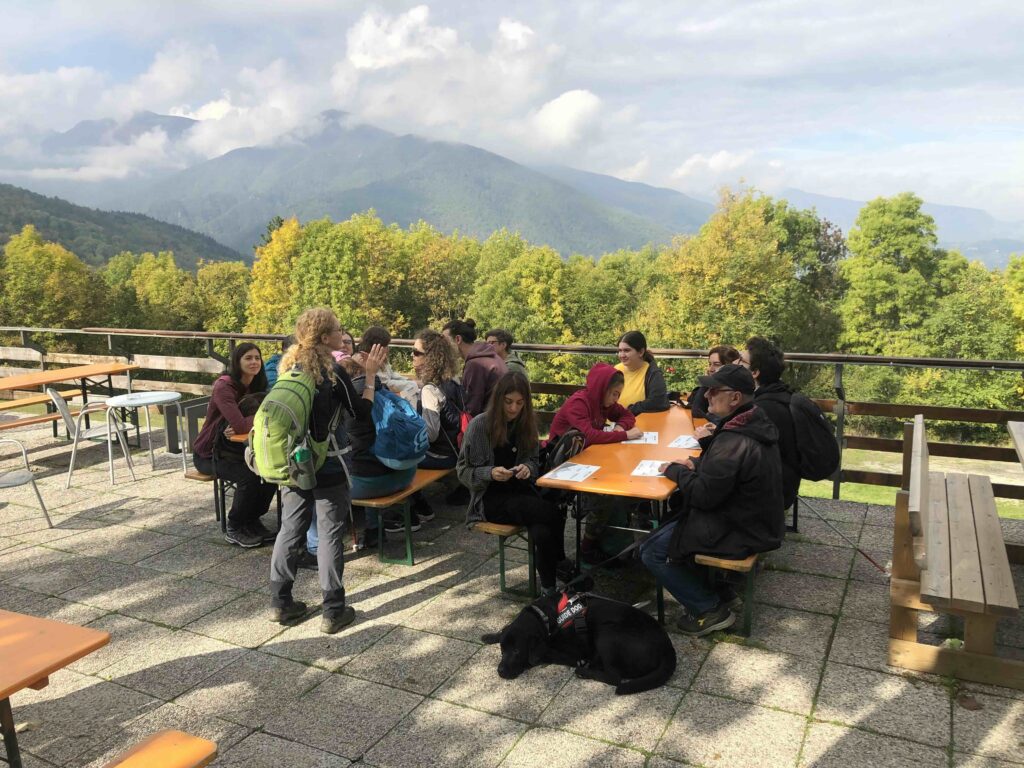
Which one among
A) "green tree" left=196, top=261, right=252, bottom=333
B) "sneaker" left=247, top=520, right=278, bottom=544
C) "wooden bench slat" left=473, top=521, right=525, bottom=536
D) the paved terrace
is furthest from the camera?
"green tree" left=196, top=261, right=252, bottom=333

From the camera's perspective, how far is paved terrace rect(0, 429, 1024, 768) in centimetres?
275

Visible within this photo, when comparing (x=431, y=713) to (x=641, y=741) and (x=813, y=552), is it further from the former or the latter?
(x=813, y=552)

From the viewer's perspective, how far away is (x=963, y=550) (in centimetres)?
337

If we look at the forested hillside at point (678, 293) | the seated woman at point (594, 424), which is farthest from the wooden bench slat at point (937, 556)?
the forested hillside at point (678, 293)

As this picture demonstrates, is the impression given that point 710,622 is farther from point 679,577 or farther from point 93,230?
point 93,230

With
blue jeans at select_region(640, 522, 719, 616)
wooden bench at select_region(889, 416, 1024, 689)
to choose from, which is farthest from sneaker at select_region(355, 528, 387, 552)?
wooden bench at select_region(889, 416, 1024, 689)

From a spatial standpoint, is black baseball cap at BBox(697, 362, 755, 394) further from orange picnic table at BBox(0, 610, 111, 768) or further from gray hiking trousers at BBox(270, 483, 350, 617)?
orange picnic table at BBox(0, 610, 111, 768)

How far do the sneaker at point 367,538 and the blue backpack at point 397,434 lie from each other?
0.72 meters

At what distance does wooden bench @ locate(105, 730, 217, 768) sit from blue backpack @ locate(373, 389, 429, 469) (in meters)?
2.37

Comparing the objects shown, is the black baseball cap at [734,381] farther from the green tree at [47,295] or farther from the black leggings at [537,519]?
→ the green tree at [47,295]

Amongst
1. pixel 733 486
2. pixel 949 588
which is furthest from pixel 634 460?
pixel 949 588

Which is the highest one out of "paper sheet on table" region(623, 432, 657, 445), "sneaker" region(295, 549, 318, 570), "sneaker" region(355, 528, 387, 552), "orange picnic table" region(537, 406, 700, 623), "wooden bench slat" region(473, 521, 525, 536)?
"paper sheet on table" region(623, 432, 657, 445)

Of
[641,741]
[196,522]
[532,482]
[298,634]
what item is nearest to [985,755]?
[641,741]

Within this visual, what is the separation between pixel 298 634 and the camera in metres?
3.73
